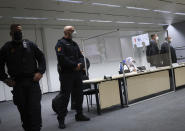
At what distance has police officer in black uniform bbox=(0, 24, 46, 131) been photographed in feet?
6.46

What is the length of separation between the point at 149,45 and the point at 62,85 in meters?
3.28

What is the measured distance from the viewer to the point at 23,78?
1981 millimetres

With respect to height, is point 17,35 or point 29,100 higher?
point 17,35

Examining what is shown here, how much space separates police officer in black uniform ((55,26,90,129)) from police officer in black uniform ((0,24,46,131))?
1092 millimetres

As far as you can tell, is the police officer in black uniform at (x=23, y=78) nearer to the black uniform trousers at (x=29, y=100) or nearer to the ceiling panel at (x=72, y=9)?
the black uniform trousers at (x=29, y=100)

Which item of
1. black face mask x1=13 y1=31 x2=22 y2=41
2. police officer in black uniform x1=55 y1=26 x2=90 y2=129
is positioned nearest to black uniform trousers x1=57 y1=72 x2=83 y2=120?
police officer in black uniform x1=55 y1=26 x2=90 y2=129

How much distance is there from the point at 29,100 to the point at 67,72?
126cm

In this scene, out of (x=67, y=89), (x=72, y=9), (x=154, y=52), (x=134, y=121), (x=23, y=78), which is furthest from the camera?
(x=72, y=9)

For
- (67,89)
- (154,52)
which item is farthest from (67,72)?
(154,52)

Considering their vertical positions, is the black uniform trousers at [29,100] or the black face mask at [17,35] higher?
the black face mask at [17,35]

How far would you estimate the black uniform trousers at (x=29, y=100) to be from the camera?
6.44ft

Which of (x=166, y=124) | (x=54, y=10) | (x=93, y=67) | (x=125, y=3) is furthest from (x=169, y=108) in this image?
(x=93, y=67)

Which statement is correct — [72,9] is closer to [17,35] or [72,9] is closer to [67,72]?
[67,72]

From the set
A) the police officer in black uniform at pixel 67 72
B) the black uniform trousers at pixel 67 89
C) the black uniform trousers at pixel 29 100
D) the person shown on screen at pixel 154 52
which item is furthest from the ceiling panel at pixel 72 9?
the black uniform trousers at pixel 29 100
